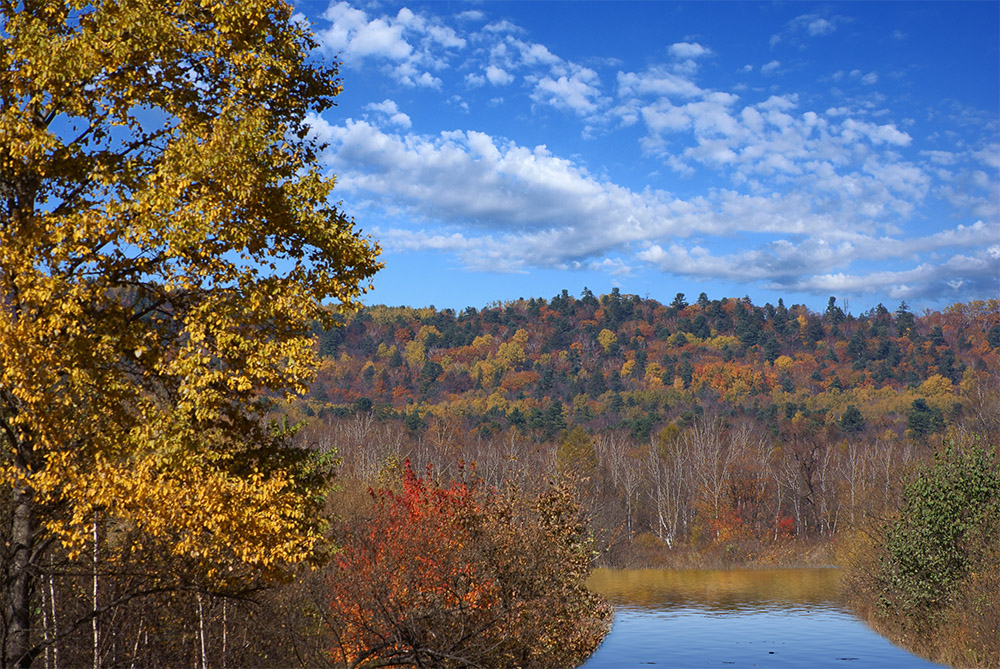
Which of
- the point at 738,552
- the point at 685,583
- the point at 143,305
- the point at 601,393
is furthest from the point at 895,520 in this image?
the point at 601,393

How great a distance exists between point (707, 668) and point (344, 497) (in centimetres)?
1327

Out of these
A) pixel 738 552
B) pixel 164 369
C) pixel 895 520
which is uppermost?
pixel 164 369

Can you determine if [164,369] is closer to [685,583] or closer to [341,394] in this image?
[685,583]

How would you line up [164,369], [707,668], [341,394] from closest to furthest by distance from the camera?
[164,369] → [707,668] → [341,394]

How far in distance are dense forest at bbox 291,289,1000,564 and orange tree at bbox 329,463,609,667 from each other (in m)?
2.09

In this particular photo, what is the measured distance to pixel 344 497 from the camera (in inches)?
1323

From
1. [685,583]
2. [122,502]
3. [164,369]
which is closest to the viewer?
[122,502]

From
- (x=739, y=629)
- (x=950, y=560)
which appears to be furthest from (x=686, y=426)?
(x=950, y=560)

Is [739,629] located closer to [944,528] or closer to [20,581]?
[944,528]

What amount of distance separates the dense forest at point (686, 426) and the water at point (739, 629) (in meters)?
4.42

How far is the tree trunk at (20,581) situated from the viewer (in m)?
13.1

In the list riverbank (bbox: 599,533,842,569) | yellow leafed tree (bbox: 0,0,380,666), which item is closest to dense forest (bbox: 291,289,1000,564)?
riverbank (bbox: 599,533,842,569)

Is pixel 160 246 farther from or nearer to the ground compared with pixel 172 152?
nearer to the ground

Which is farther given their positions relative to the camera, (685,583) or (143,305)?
(685,583)
